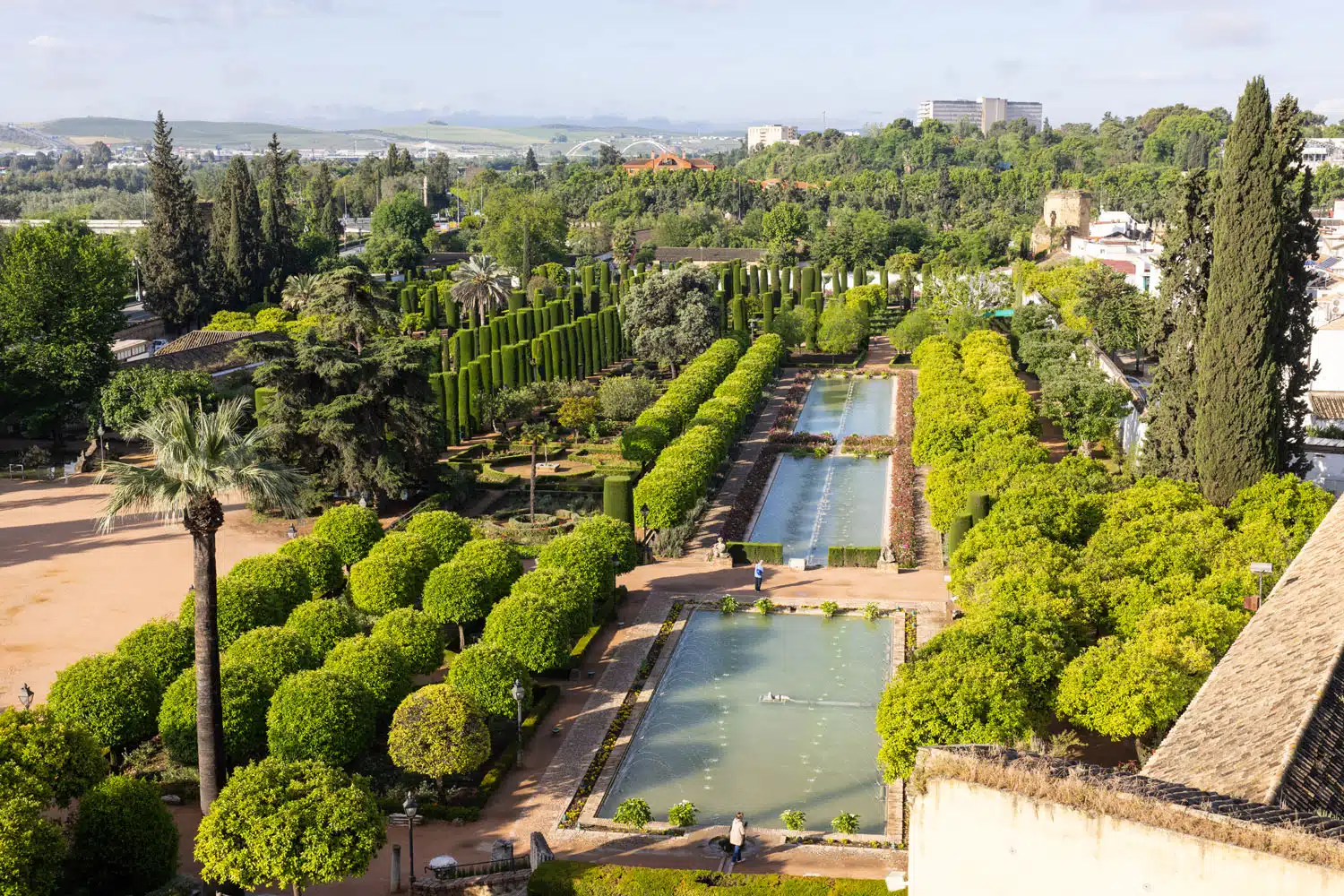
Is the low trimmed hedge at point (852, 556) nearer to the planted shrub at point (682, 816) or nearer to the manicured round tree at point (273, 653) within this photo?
the planted shrub at point (682, 816)

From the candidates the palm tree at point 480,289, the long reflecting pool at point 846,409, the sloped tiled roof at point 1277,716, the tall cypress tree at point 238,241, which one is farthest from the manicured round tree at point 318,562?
the tall cypress tree at point 238,241

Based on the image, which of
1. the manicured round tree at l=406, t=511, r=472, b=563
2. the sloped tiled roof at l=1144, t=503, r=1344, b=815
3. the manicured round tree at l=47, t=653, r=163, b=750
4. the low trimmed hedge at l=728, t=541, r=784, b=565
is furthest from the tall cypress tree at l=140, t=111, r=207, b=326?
the sloped tiled roof at l=1144, t=503, r=1344, b=815

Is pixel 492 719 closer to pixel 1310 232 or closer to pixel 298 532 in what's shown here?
pixel 298 532

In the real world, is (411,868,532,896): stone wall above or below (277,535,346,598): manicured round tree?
below

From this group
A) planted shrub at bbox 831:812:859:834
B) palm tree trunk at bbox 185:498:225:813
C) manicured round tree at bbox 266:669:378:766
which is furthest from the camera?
manicured round tree at bbox 266:669:378:766

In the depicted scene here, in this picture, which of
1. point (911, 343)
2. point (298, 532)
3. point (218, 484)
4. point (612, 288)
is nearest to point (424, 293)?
point (612, 288)

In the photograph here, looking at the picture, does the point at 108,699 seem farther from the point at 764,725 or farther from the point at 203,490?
the point at 764,725

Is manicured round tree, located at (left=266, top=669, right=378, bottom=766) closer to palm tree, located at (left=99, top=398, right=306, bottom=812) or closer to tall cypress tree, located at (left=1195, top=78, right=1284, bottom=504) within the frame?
palm tree, located at (left=99, top=398, right=306, bottom=812)

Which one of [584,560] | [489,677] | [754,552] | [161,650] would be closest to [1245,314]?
[754,552]
